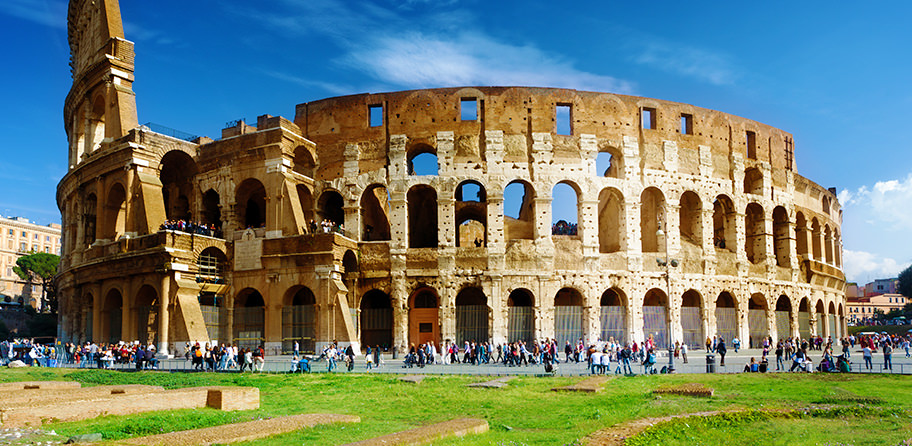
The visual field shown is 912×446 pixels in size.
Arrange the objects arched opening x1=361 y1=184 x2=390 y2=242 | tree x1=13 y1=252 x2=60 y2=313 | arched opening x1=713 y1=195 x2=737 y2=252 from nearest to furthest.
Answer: arched opening x1=361 y1=184 x2=390 y2=242 < arched opening x1=713 y1=195 x2=737 y2=252 < tree x1=13 y1=252 x2=60 y2=313

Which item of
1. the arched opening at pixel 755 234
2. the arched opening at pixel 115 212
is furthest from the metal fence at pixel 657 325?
the arched opening at pixel 115 212

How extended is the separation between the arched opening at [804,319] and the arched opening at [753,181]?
671cm

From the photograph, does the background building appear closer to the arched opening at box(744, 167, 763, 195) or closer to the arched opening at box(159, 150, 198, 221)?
the arched opening at box(159, 150, 198, 221)

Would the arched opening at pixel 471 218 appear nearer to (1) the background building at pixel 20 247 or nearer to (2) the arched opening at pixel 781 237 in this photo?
(2) the arched opening at pixel 781 237

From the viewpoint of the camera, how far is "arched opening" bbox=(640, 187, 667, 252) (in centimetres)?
3672

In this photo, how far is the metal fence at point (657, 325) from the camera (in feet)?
116

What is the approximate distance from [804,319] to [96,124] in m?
38.7

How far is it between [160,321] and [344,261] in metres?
7.97

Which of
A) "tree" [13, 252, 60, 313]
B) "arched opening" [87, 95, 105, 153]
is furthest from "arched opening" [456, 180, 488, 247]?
"tree" [13, 252, 60, 313]

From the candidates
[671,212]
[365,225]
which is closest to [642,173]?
[671,212]

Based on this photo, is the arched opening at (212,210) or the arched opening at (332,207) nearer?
the arched opening at (332,207)

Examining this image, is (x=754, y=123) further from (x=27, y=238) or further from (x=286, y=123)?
(x=27, y=238)

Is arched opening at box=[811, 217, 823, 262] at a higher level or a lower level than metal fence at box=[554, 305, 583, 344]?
higher

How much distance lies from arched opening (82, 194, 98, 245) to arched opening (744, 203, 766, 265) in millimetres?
31838
